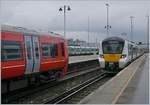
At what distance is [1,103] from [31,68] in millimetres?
3313

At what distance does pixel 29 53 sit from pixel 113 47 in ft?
46.2

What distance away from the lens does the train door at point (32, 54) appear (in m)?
16.1

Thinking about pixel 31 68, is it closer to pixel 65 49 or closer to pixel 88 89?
pixel 88 89

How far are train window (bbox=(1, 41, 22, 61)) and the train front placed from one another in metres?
14.5

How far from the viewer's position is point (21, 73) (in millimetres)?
15484

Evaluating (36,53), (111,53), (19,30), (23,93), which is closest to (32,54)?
(36,53)

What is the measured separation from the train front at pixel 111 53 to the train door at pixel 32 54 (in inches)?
495

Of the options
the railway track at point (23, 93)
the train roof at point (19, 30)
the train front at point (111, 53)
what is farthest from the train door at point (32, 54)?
the train front at point (111, 53)

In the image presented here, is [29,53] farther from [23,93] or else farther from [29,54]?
[23,93]

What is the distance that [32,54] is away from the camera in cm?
1655

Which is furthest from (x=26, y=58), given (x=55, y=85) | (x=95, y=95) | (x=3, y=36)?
(x=55, y=85)

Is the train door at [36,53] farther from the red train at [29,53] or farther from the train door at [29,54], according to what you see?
the train door at [29,54]

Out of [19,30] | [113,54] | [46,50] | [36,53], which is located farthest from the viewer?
[113,54]

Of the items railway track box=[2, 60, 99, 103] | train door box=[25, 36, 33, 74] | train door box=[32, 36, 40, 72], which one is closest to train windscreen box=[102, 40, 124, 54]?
railway track box=[2, 60, 99, 103]
